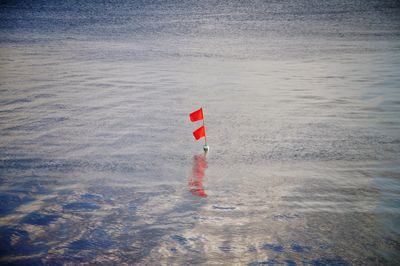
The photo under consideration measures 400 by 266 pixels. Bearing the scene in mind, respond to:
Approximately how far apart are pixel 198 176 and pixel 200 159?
0.61 m

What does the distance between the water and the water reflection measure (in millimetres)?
31

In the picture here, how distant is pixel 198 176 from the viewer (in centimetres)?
503

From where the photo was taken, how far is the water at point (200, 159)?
361 centimetres

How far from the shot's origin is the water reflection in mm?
4582

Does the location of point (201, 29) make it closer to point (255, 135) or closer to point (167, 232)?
point (255, 135)

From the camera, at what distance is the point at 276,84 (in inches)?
399

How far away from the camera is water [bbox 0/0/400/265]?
3607mm

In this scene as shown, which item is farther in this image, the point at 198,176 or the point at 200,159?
the point at 200,159

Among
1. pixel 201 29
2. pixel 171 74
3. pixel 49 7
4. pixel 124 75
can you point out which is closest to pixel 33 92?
pixel 124 75

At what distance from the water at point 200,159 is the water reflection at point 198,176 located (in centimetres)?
3

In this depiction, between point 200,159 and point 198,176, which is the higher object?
point 200,159

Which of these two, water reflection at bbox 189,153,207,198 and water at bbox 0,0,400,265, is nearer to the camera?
water at bbox 0,0,400,265

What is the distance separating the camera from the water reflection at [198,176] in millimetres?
4582

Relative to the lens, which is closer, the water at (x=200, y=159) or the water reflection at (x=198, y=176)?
the water at (x=200, y=159)
